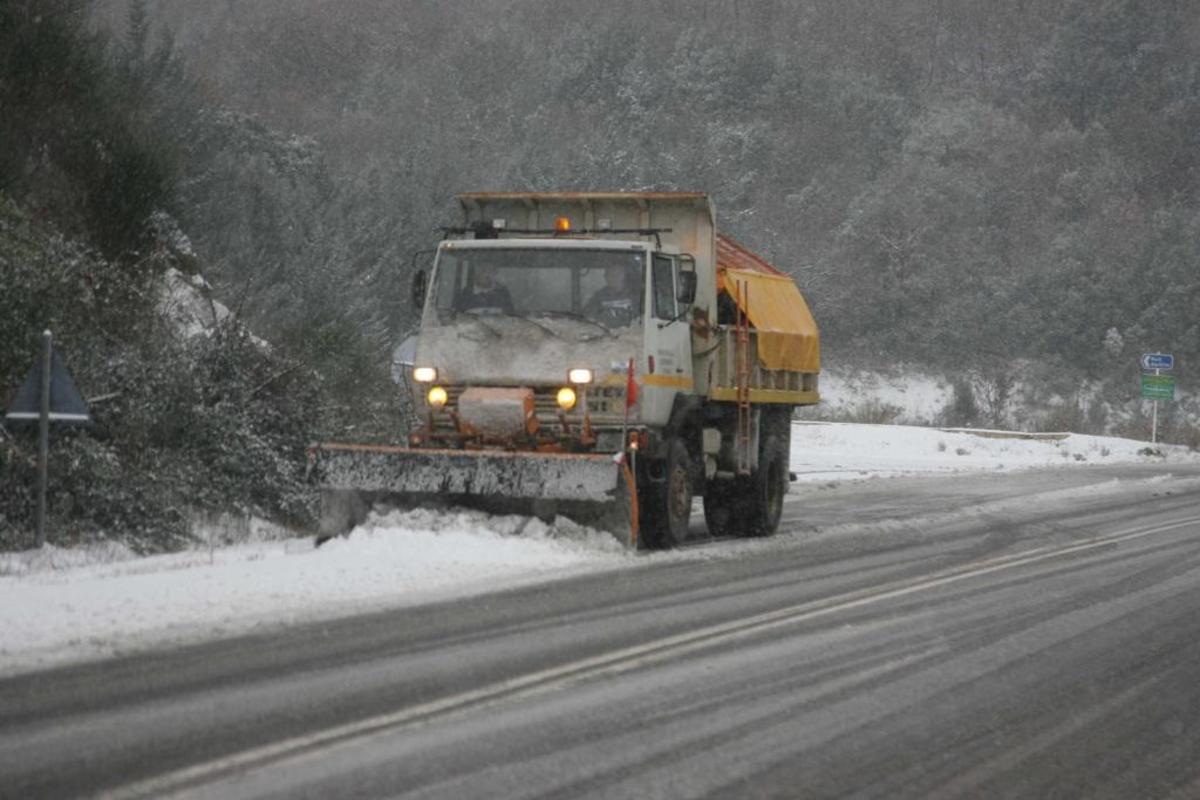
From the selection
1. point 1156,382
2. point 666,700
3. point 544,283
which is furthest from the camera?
point 1156,382

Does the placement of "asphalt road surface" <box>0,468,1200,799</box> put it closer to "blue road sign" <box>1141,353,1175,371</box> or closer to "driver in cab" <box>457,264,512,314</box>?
"driver in cab" <box>457,264,512,314</box>

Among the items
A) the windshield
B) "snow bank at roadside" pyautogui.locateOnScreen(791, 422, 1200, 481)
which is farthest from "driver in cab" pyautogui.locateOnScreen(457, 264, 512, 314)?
"snow bank at roadside" pyautogui.locateOnScreen(791, 422, 1200, 481)

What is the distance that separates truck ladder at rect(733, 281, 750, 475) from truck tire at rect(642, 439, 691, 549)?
1.31 metres

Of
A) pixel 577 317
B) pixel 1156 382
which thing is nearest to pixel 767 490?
pixel 577 317

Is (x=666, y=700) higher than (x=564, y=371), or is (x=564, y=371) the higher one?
(x=564, y=371)

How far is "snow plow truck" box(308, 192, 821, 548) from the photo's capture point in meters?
14.0

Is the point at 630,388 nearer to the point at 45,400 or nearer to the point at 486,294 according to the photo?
the point at 486,294

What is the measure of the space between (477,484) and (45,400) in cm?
342

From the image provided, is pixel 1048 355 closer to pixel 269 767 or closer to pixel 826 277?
pixel 826 277

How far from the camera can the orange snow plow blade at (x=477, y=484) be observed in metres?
13.7

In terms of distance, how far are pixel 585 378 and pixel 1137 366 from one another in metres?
74.0

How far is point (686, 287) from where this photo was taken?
14.7m

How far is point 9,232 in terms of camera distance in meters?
15.3

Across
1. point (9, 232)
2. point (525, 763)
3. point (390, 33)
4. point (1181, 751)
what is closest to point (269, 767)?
point (525, 763)
